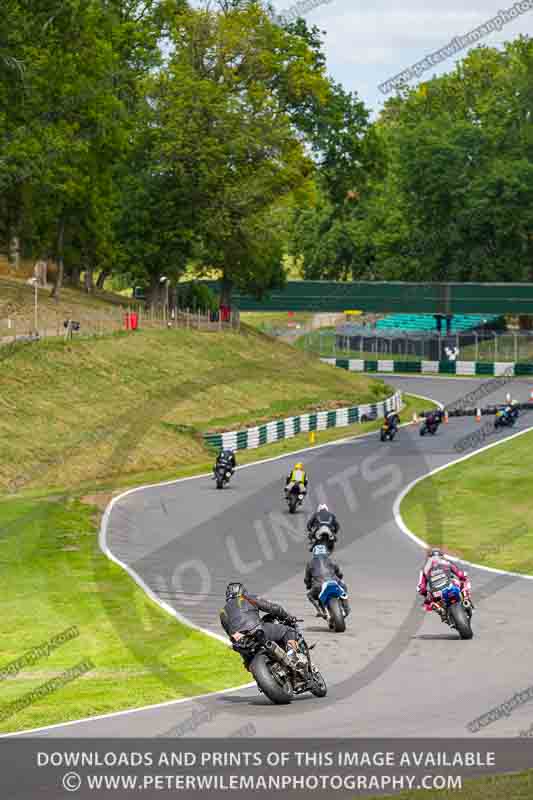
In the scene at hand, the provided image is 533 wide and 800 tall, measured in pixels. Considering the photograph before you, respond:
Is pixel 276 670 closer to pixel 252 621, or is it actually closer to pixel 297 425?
pixel 252 621

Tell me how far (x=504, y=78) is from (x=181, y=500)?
99.2 metres

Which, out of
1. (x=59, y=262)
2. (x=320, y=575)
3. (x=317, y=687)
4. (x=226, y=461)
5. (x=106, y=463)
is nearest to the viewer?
(x=317, y=687)

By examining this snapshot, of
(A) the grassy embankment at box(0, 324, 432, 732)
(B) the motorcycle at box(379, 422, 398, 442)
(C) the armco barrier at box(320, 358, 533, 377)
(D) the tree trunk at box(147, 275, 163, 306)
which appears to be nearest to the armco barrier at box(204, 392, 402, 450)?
(A) the grassy embankment at box(0, 324, 432, 732)

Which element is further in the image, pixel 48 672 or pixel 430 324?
pixel 430 324

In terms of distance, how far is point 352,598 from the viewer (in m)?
23.7

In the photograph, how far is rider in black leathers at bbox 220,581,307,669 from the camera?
15.5m

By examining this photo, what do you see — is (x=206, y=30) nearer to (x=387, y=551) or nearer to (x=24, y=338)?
(x=24, y=338)

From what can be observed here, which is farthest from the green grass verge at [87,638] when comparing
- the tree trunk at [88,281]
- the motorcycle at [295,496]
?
the tree trunk at [88,281]

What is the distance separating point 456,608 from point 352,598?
14.4 feet

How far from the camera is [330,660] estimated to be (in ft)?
59.6

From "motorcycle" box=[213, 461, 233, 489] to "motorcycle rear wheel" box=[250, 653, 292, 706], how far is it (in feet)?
81.8

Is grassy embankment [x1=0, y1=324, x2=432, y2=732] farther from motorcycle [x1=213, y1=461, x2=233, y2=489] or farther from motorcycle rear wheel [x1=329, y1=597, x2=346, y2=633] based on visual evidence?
motorcycle [x1=213, y1=461, x2=233, y2=489]

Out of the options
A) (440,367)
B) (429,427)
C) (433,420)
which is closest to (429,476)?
(433,420)

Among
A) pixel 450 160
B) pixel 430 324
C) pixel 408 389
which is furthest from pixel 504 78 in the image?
pixel 408 389
